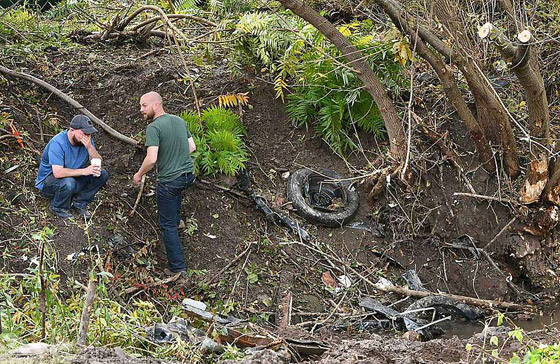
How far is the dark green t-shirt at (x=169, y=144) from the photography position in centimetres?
732

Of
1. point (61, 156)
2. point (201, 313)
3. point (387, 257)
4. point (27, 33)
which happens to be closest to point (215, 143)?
point (61, 156)

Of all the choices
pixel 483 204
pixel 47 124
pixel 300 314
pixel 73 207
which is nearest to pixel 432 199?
pixel 483 204

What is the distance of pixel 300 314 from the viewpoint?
296 inches

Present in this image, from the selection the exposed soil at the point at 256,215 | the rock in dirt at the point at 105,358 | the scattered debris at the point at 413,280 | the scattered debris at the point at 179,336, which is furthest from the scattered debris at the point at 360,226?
the rock in dirt at the point at 105,358

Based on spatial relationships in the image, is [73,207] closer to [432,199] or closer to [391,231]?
[391,231]

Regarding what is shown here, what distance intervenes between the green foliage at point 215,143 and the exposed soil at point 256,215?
220mm

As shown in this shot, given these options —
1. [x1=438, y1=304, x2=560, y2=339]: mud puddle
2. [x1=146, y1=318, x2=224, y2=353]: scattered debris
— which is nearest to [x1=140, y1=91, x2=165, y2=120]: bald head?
[x1=146, y1=318, x2=224, y2=353]: scattered debris

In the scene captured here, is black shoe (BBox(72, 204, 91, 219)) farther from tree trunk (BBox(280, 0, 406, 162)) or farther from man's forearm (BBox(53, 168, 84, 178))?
tree trunk (BBox(280, 0, 406, 162))

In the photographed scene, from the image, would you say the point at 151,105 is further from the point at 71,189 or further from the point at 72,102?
the point at 72,102

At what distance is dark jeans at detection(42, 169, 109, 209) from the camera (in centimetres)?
731

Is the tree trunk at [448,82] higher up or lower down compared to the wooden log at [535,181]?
higher up

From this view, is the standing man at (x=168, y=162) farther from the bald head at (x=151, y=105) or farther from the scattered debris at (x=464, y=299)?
the scattered debris at (x=464, y=299)

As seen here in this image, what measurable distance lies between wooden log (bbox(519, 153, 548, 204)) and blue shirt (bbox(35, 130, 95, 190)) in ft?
18.5

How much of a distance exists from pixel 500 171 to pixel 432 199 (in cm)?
101
